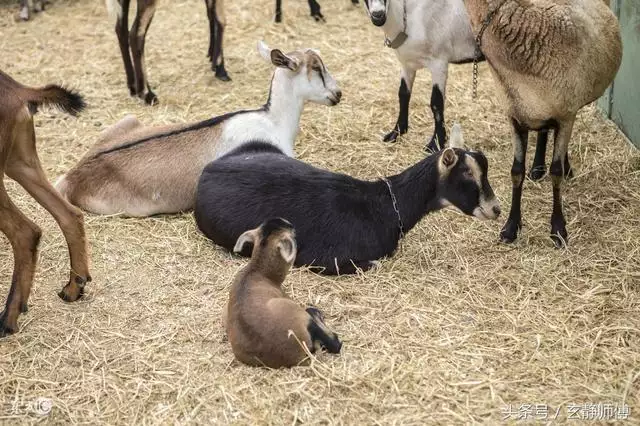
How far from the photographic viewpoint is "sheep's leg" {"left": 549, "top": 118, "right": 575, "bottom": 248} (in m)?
5.38

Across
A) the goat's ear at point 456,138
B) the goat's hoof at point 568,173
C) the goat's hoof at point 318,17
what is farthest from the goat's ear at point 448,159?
the goat's hoof at point 318,17

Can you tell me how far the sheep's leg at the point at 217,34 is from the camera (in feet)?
28.8

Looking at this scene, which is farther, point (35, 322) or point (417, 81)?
point (417, 81)

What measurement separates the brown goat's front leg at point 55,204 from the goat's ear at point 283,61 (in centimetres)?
214

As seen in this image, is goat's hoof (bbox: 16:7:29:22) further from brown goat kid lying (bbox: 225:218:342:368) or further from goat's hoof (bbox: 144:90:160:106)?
brown goat kid lying (bbox: 225:218:342:368)

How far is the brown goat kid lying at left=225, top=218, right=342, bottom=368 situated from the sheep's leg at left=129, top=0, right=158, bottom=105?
420cm

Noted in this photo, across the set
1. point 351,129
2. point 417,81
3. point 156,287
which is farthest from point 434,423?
point 417,81

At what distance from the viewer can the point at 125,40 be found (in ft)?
27.2

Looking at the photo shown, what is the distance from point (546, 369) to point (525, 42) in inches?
83.9

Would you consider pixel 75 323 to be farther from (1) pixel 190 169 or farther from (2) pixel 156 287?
(1) pixel 190 169

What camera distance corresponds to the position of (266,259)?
4.50m

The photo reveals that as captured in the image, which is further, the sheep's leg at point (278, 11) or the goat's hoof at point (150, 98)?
the sheep's leg at point (278, 11)

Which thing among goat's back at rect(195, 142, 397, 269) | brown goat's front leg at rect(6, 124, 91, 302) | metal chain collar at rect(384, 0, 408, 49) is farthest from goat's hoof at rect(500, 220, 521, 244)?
brown goat's front leg at rect(6, 124, 91, 302)
